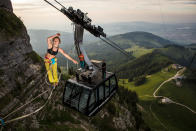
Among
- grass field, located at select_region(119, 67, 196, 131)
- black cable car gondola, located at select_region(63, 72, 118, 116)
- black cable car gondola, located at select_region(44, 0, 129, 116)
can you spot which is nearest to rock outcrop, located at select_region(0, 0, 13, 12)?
black cable car gondola, located at select_region(44, 0, 129, 116)

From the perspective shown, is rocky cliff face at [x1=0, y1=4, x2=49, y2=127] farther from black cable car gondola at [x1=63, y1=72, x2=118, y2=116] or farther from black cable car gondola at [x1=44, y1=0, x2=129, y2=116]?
black cable car gondola at [x1=44, y1=0, x2=129, y2=116]

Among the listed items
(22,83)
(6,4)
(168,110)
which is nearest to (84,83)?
(22,83)

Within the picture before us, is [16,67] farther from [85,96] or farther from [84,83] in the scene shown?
[85,96]

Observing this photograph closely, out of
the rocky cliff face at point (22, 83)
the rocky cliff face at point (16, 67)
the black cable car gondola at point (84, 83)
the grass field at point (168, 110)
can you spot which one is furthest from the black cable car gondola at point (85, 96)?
the grass field at point (168, 110)

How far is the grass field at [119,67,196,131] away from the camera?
87688 millimetres

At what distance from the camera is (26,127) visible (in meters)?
14.7

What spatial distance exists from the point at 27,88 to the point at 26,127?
19.3ft

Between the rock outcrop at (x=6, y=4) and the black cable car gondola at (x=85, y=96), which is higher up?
the rock outcrop at (x=6, y=4)

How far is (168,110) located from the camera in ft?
341

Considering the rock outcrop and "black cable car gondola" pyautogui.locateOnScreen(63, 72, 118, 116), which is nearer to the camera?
"black cable car gondola" pyautogui.locateOnScreen(63, 72, 118, 116)

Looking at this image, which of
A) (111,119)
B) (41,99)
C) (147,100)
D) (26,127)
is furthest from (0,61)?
(147,100)

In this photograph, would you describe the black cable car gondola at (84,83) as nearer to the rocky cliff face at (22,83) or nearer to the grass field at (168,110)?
the rocky cliff face at (22,83)

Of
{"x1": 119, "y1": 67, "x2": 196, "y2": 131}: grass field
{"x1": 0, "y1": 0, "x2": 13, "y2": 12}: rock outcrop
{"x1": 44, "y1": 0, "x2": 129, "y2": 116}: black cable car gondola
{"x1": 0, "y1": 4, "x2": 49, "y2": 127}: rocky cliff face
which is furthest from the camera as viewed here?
{"x1": 119, "y1": 67, "x2": 196, "y2": 131}: grass field

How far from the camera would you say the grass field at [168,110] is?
3452 inches
